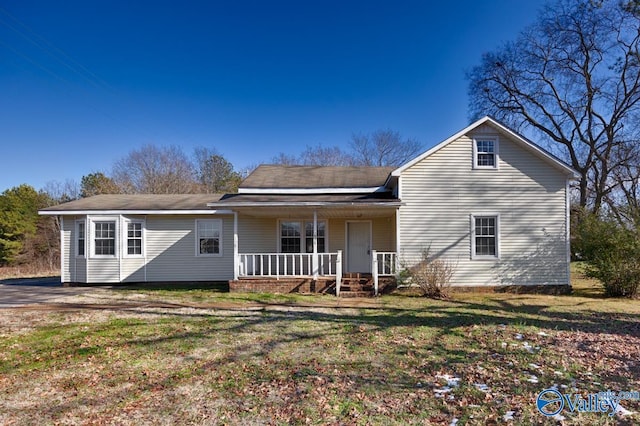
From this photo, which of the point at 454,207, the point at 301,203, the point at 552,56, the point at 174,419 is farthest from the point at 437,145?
the point at 552,56

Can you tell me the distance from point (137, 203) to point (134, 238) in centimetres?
153

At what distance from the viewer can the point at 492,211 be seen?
1161cm

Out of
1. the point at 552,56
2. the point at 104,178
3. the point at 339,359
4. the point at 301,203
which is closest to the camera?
the point at 339,359

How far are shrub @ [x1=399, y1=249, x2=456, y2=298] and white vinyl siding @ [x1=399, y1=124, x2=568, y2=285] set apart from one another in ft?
0.98

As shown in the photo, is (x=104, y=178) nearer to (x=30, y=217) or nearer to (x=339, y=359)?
(x=30, y=217)

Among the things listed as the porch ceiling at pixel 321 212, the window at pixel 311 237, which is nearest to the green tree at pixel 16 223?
the porch ceiling at pixel 321 212

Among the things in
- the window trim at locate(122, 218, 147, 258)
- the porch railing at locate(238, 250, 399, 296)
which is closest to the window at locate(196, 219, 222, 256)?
the porch railing at locate(238, 250, 399, 296)

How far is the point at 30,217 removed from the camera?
2823 cm

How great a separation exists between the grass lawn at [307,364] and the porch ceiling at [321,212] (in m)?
3.76

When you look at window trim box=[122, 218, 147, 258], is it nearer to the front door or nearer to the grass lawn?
the grass lawn

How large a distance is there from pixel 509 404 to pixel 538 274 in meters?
9.50

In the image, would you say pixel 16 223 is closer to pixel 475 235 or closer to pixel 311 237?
pixel 311 237

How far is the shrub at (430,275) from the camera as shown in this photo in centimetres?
1064

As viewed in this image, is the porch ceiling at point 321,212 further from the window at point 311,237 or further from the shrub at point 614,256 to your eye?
the shrub at point 614,256
